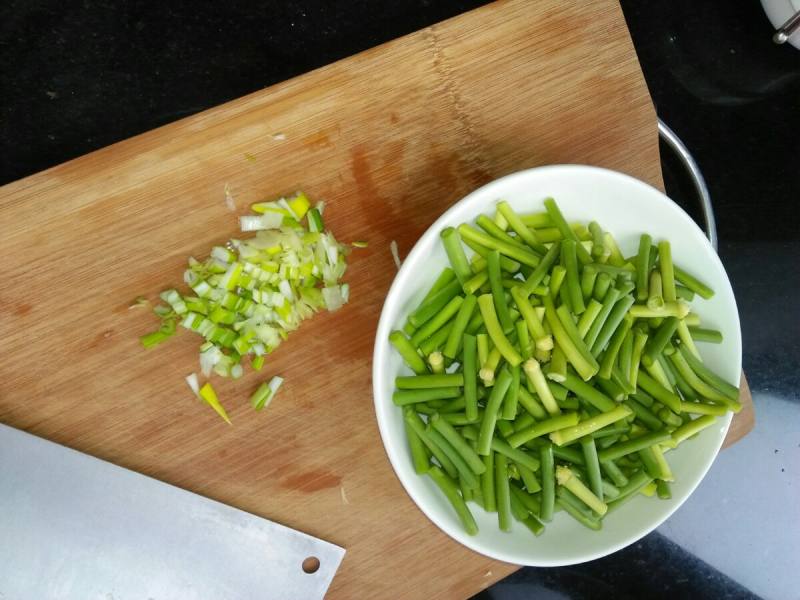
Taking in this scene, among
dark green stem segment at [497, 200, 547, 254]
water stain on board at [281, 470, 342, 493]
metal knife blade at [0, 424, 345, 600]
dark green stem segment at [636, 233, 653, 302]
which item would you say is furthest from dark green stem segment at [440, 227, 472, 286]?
metal knife blade at [0, 424, 345, 600]

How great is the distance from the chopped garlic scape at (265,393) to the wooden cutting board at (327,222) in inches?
0.8

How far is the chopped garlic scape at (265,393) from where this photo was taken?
1.54 m

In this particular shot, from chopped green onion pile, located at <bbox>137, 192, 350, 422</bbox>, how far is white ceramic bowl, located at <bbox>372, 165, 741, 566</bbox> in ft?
0.78

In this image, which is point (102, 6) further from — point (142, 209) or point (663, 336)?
point (663, 336)

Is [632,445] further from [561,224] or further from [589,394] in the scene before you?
[561,224]

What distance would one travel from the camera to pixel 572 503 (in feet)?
4.61

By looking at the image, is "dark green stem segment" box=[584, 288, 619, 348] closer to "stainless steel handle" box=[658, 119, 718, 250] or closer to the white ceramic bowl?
the white ceramic bowl

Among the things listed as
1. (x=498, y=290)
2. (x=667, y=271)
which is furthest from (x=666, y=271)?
(x=498, y=290)

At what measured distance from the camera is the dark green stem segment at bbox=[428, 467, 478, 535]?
140 cm

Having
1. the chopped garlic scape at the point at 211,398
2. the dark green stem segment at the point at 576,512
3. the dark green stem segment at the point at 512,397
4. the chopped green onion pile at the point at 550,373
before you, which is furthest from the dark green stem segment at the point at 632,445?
the chopped garlic scape at the point at 211,398

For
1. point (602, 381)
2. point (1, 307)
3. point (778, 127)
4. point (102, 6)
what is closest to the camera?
point (602, 381)

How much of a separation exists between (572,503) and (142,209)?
3.49 ft

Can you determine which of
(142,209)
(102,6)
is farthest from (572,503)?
(102,6)

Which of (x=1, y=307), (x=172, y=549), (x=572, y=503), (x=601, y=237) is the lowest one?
(x=572, y=503)
